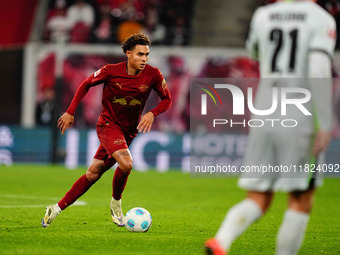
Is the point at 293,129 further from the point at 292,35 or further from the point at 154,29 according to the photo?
the point at 154,29

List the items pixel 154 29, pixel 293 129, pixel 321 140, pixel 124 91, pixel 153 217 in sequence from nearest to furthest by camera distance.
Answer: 1. pixel 321 140
2. pixel 293 129
3. pixel 124 91
4. pixel 153 217
5. pixel 154 29

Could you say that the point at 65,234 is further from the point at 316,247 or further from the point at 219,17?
the point at 219,17

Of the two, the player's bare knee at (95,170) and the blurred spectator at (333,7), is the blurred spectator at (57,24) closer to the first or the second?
the blurred spectator at (333,7)

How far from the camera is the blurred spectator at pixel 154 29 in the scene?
21.3 m

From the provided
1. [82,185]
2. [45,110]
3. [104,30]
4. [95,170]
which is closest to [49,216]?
[82,185]

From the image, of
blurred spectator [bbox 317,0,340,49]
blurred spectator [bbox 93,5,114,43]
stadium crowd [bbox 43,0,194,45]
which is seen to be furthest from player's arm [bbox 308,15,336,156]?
blurred spectator [bbox 317,0,340,49]

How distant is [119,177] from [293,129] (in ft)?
11.3

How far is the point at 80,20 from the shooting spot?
21.8 metres

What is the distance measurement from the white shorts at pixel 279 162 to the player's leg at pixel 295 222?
12cm

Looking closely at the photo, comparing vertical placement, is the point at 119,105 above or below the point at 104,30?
above

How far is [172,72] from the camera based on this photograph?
2095 centimetres

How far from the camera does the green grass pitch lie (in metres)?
6.16

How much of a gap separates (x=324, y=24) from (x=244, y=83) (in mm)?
16123

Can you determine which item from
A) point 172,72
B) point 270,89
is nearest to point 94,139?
point 172,72
